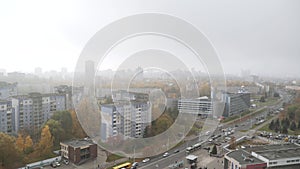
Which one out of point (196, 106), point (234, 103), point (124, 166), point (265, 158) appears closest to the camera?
point (265, 158)

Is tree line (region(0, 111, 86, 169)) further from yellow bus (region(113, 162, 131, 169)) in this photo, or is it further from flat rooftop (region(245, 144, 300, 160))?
flat rooftop (region(245, 144, 300, 160))

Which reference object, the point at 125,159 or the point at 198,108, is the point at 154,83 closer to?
the point at 198,108

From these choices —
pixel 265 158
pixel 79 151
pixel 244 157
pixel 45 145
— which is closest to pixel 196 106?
pixel 244 157

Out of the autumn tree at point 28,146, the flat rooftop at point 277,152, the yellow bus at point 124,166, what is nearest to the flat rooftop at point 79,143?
the autumn tree at point 28,146

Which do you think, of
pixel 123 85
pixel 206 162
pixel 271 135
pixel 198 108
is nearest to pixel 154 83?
pixel 198 108

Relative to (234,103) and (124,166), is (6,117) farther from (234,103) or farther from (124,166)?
(234,103)

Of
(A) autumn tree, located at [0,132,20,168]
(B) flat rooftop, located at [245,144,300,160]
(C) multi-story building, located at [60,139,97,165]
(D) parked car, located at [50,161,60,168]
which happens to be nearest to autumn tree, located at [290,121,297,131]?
(B) flat rooftop, located at [245,144,300,160]
